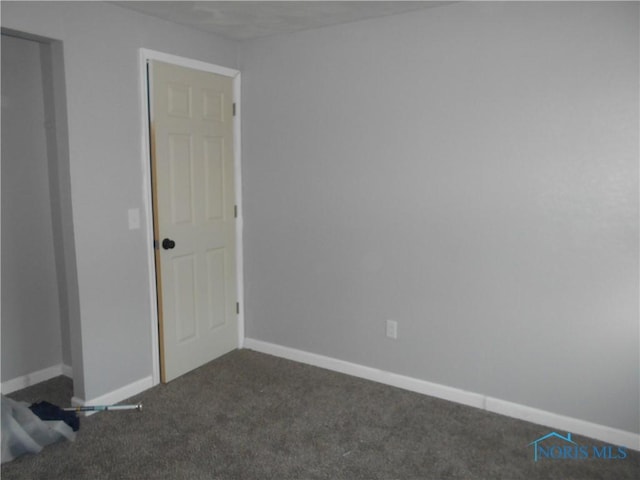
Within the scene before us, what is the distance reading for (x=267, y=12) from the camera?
111 inches

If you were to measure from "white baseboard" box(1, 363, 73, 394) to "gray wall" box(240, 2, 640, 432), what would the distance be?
58.6 inches

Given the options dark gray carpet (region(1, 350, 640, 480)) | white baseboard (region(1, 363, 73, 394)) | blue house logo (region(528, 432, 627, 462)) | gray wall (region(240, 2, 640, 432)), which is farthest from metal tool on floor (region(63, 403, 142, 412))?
blue house logo (region(528, 432, 627, 462))

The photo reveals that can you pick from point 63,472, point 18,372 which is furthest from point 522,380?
point 18,372

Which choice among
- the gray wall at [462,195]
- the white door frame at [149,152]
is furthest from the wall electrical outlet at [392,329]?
the white door frame at [149,152]

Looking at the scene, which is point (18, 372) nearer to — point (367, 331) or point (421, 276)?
point (367, 331)

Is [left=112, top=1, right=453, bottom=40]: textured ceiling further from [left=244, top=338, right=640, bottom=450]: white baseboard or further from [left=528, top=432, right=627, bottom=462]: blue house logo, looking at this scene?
[left=528, top=432, right=627, bottom=462]: blue house logo

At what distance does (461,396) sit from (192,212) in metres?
2.08

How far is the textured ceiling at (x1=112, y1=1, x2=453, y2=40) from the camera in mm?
2686

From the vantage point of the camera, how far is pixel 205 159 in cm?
336

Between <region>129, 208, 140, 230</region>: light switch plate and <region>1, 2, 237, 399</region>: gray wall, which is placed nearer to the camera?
<region>1, 2, 237, 399</region>: gray wall

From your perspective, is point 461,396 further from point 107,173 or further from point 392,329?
point 107,173

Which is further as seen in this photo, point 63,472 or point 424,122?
point 424,122

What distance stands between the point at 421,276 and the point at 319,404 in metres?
0.99

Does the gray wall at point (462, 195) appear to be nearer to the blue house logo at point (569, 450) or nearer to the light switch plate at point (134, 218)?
the blue house logo at point (569, 450)
